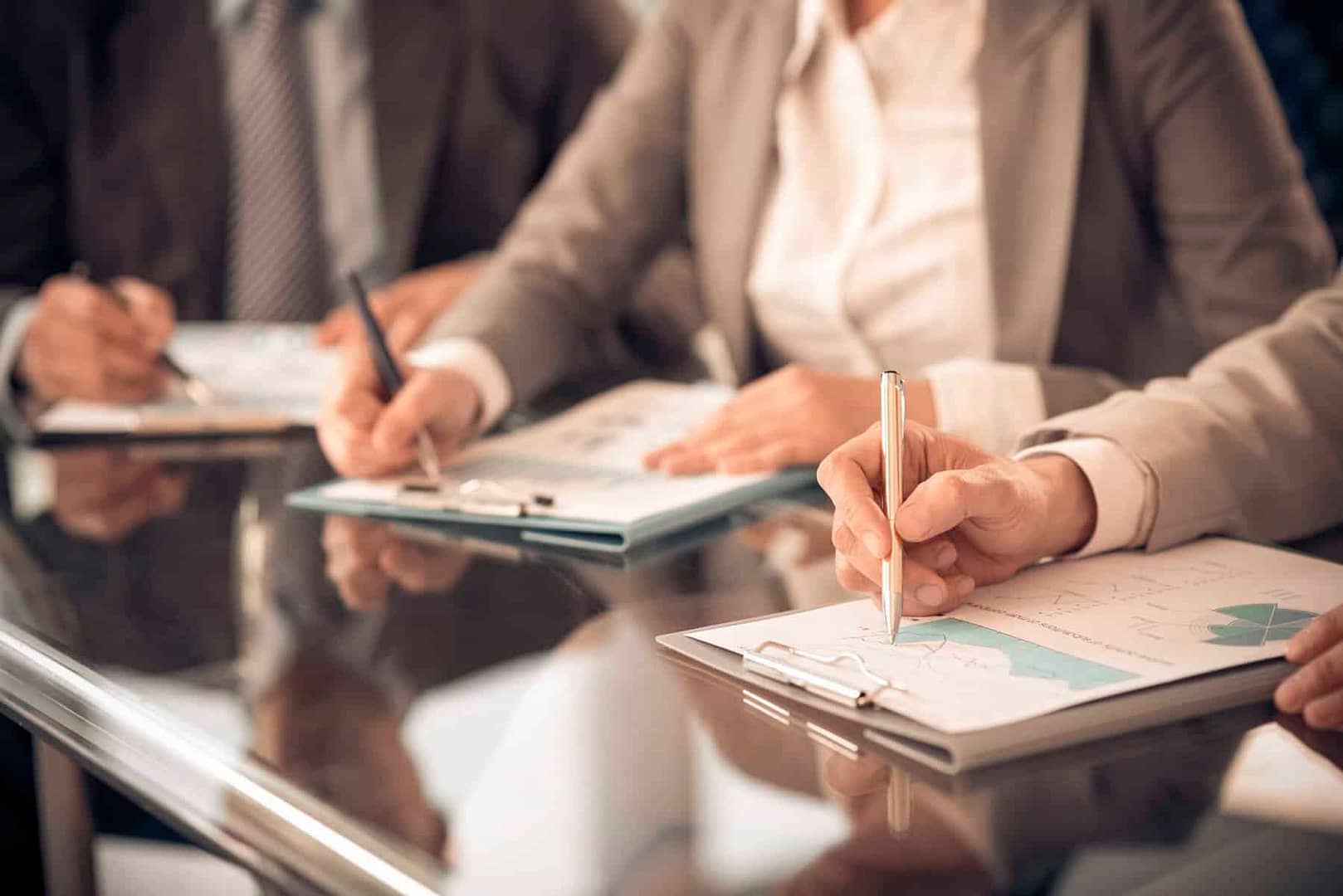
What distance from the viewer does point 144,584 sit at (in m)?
0.75

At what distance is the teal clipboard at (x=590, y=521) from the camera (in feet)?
2.47

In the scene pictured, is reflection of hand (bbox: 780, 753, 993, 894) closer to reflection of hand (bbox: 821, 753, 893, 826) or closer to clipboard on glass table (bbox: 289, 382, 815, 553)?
reflection of hand (bbox: 821, 753, 893, 826)

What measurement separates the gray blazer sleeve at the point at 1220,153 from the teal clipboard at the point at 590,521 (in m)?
0.36

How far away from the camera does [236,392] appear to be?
1.25m

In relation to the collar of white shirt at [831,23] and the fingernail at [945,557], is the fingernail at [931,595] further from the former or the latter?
the collar of white shirt at [831,23]

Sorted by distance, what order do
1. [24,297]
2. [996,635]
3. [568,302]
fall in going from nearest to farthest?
[996,635], [568,302], [24,297]

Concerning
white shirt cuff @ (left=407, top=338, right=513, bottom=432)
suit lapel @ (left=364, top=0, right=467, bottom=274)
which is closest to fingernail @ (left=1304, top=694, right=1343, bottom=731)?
white shirt cuff @ (left=407, top=338, right=513, bottom=432)

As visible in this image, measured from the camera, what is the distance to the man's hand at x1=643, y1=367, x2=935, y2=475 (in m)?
0.84

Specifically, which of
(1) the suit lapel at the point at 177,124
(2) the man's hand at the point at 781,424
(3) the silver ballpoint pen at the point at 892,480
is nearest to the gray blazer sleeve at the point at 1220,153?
(2) the man's hand at the point at 781,424

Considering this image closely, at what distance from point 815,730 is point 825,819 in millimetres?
59

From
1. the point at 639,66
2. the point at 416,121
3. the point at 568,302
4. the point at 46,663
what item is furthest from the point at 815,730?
the point at 416,121

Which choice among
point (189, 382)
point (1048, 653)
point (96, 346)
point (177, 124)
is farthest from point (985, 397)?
point (177, 124)

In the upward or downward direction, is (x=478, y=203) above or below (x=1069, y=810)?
above

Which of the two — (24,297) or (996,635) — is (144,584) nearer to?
(996,635)
